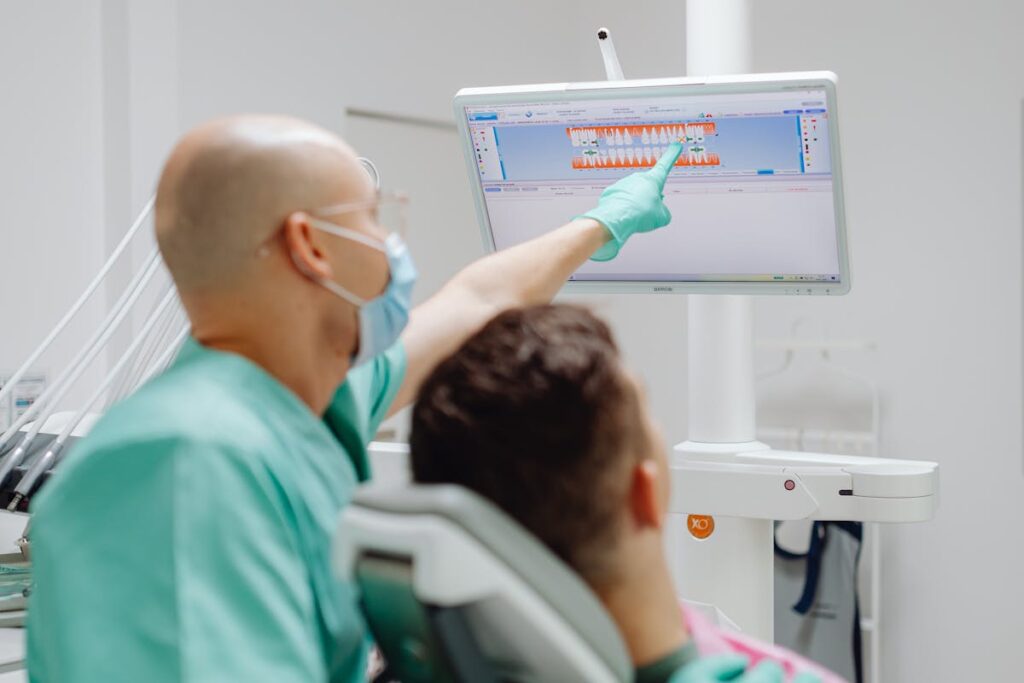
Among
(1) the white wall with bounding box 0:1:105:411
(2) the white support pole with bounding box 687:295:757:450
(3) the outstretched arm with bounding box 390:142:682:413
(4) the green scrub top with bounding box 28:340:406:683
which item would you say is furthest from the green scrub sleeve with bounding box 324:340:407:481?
(1) the white wall with bounding box 0:1:105:411

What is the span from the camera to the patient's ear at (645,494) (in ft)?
2.81

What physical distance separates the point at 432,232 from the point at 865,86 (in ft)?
4.66

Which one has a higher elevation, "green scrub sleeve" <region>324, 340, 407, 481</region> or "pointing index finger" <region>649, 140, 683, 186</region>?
"pointing index finger" <region>649, 140, 683, 186</region>

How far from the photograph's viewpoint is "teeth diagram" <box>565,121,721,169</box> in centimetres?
170

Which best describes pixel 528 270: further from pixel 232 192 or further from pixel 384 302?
pixel 232 192

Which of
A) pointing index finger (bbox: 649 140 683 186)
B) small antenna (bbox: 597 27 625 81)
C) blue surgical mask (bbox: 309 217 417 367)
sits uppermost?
small antenna (bbox: 597 27 625 81)

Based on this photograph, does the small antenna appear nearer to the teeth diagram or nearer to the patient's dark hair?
the teeth diagram

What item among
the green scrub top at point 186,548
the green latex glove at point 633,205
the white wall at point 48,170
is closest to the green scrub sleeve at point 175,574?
the green scrub top at point 186,548

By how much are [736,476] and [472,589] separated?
1219mm

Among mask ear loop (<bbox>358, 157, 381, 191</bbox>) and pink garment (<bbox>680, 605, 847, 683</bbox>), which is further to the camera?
A: mask ear loop (<bbox>358, 157, 381, 191</bbox>)

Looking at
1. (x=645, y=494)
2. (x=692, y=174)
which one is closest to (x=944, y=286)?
(x=692, y=174)

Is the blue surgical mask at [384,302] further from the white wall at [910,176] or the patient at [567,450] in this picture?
the white wall at [910,176]

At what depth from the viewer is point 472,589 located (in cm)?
74

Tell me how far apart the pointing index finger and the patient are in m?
0.84
